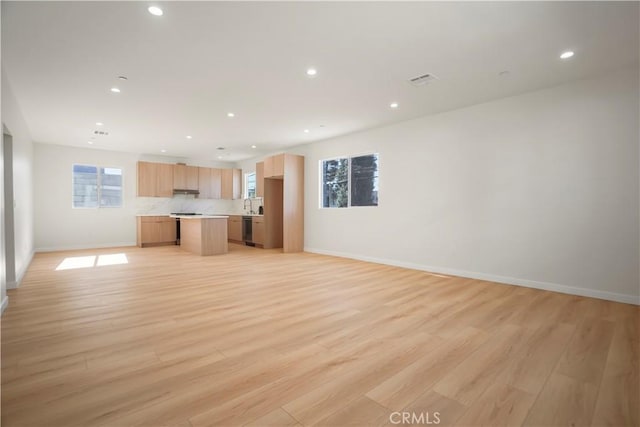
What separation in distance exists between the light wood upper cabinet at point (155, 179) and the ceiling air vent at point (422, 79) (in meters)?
7.81

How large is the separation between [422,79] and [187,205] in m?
8.57

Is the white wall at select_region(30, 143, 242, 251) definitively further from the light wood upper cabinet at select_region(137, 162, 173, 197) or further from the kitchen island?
the kitchen island

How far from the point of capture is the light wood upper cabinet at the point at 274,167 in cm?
757

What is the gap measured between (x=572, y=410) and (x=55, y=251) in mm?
10061

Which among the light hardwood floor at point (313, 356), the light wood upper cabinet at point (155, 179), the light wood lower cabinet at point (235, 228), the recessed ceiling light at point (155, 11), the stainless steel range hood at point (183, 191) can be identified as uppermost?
the recessed ceiling light at point (155, 11)

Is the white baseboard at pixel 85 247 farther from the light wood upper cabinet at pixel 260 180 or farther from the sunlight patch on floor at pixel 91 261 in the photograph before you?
the light wood upper cabinet at pixel 260 180

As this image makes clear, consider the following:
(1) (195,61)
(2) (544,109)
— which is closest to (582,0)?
(2) (544,109)

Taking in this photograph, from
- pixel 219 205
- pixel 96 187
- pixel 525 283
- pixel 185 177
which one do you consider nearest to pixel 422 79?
pixel 525 283

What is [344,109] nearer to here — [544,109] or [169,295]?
[544,109]

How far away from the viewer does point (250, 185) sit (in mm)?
10383

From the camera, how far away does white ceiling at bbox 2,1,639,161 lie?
2535 mm

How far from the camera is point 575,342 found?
8.14 ft

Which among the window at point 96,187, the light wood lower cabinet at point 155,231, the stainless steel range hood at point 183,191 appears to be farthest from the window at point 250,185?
the window at point 96,187

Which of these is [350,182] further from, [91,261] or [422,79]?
[91,261]
